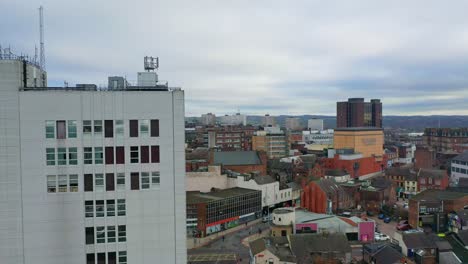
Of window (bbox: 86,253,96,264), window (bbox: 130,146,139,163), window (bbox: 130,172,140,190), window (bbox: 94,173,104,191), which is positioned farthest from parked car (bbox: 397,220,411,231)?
window (bbox: 94,173,104,191)

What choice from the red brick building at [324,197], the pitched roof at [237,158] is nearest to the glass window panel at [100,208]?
the red brick building at [324,197]

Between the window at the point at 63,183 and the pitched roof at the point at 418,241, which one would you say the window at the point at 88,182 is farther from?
the pitched roof at the point at 418,241

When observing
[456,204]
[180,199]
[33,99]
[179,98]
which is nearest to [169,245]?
[180,199]

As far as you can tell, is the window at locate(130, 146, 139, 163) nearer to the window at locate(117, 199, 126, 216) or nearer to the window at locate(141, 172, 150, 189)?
the window at locate(141, 172, 150, 189)

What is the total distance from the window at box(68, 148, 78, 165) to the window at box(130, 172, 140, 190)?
8.36ft

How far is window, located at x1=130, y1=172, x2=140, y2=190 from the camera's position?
18.8 metres

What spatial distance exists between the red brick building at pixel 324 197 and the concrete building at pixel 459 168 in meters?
38.1

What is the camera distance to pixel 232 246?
5919 cm

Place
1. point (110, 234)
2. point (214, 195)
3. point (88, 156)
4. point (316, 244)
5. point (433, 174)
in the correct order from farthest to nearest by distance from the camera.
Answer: point (433, 174) < point (214, 195) < point (316, 244) < point (110, 234) < point (88, 156)

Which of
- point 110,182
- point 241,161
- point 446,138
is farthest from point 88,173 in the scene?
point 446,138

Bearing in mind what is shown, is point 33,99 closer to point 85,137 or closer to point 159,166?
point 85,137

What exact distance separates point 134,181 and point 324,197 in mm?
58232

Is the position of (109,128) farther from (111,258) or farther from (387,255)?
(387,255)

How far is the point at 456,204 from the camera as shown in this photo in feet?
209
